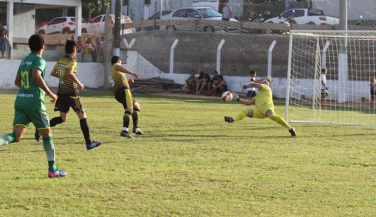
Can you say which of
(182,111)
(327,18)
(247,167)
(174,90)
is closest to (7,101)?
(182,111)

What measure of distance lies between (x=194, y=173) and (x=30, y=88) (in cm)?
262

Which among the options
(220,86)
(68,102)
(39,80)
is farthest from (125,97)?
(220,86)

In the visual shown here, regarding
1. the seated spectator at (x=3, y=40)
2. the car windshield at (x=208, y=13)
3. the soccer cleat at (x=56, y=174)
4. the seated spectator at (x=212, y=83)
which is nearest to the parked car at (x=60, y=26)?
the car windshield at (x=208, y=13)

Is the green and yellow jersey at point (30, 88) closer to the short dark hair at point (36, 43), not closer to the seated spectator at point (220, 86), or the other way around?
the short dark hair at point (36, 43)

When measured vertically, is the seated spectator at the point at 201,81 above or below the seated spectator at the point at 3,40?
below

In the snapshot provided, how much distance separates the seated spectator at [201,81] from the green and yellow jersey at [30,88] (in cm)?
2238

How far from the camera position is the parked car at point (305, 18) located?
116ft

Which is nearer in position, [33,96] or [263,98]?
[33,96]

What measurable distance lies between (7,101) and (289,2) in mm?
18297

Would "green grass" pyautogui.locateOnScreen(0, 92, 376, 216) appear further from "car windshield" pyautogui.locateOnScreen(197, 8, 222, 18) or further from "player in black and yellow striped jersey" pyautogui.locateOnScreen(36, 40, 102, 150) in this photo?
"car windshield" pyautogui.locateOnScreen(197, 8, 222, 18)

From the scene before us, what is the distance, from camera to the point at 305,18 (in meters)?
35.8

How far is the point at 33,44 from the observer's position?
912 centimetres

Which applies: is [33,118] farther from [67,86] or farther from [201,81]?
[201,81]

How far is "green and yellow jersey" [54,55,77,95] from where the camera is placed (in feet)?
40.3
